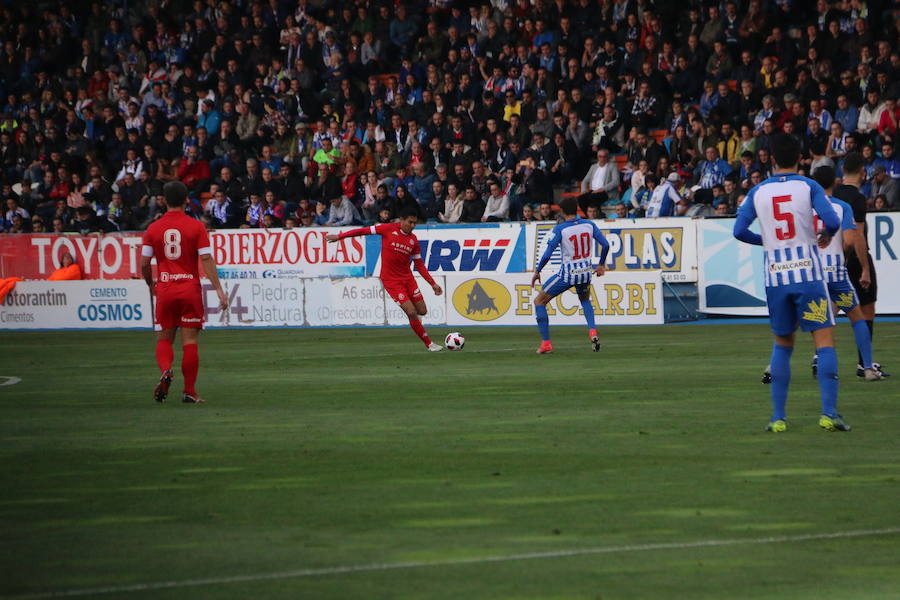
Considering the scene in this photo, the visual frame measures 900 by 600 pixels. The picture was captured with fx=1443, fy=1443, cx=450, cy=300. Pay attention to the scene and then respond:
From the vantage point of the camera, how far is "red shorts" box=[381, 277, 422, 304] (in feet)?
76.0

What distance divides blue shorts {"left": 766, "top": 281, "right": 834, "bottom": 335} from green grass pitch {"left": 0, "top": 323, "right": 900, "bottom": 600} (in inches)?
31.7

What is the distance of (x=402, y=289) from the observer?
23266 millimetres

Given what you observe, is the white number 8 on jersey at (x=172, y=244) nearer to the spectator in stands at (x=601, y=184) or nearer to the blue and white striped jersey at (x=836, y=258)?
the blue and white striped jersey at (x=836, y=258)

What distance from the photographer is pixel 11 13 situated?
44.2 m

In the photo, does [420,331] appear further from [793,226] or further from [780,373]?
[793,226]

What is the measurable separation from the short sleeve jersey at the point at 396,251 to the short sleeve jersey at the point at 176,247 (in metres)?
9.39

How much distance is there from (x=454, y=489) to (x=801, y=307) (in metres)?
3.32

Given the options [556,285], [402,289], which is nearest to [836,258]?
[556,285]

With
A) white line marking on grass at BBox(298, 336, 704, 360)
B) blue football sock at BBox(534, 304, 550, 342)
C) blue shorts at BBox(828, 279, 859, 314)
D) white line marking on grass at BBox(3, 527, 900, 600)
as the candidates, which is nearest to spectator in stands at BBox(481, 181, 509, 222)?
white line marking on grass at BBox(298, 336, 704, 360)

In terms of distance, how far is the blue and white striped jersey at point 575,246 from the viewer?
21312 mm

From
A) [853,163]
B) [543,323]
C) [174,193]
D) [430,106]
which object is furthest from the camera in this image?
[430,106]

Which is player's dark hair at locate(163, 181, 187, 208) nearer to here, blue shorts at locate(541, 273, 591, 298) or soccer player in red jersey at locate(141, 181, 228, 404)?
soccer player in red jersey at locate(141, 181, 228, 404)

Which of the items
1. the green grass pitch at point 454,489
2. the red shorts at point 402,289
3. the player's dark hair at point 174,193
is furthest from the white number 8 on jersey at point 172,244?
the red shorts at point 402,289

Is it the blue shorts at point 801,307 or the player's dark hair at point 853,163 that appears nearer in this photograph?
the blue shorts at point 801,307
